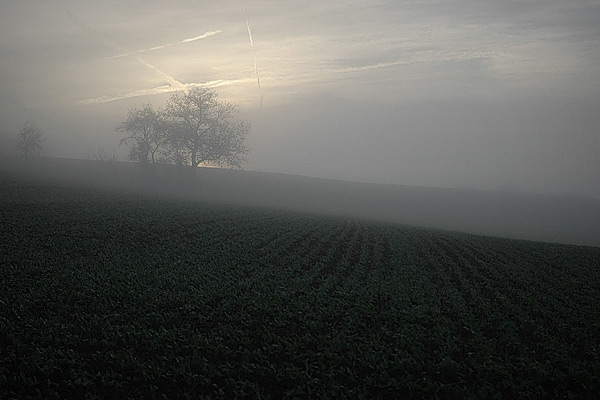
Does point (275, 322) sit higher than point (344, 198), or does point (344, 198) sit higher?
point (344, 198)

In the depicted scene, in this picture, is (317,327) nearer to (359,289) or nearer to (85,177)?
(359,289)

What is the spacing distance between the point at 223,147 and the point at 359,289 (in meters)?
66.1

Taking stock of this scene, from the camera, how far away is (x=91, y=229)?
73.1 feet

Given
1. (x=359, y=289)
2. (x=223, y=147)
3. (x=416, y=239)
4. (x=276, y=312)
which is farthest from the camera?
(x=223, y=147)

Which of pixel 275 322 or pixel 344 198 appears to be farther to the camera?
pixel 344 198

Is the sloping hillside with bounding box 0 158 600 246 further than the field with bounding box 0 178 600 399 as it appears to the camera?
Yes

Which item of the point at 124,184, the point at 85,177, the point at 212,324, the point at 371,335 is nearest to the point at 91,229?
the point at 212,324

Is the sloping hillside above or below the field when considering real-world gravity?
above

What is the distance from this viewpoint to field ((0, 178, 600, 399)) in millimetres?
8031

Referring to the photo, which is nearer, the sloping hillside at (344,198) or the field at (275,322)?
the field at (275,322)

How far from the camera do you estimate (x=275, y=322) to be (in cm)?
1106

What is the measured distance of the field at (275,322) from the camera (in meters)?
8.03

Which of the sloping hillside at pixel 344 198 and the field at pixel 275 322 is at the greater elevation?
the sloping hillside at pixel 344 198

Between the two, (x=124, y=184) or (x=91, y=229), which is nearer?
(x=91, y=229)
